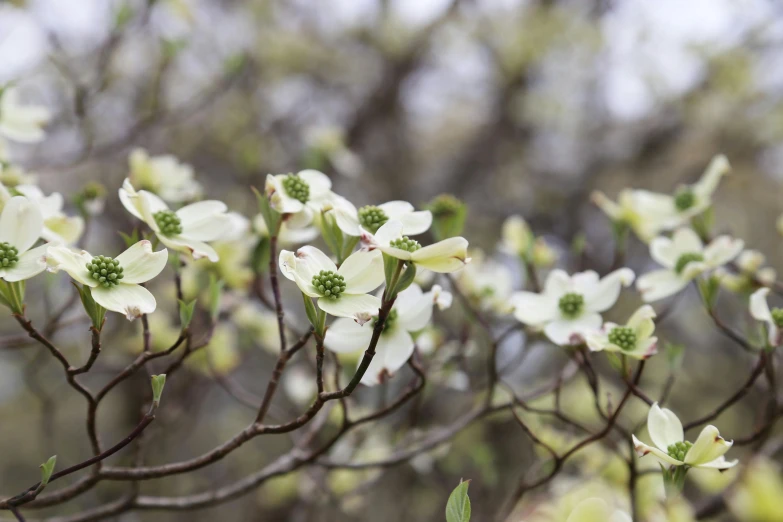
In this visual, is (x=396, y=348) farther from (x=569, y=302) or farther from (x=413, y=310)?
(x=569, y=302)

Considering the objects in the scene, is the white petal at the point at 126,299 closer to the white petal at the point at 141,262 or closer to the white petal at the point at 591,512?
the white petal at the point at 141,262

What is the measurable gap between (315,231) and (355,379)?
0.36 meters

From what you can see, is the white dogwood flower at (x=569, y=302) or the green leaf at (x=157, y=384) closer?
the green leaf at (x=157, y=384)

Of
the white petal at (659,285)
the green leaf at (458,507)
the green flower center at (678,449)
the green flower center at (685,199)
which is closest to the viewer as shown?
the green leaf at (458,507)

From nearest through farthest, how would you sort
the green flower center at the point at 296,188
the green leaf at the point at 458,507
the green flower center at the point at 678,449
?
the green leaf at the point at 458,507 → the green flower center at the point at 678,449 → the green flower center at the point at 296,188

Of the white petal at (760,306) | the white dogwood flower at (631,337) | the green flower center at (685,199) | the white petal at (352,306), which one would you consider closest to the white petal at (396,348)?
the white petal at (352,306)

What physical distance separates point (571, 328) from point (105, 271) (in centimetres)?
53

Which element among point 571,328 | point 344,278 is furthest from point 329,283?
point 571,328

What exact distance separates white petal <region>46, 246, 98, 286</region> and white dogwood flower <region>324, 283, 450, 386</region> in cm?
26

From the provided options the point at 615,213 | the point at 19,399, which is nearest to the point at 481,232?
the point at 615,213

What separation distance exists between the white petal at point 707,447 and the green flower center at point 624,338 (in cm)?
14

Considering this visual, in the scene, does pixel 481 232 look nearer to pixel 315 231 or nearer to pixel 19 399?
pixel 315 231

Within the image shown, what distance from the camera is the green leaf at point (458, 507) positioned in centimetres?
53

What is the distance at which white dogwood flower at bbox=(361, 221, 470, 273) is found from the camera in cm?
54
